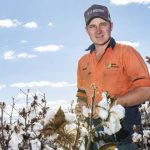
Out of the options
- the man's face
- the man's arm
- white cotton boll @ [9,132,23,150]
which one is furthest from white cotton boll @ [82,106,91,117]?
white cotton boll @ [9,132,23,150]

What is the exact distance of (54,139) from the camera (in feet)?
3.89

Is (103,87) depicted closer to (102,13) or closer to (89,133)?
(102,13)

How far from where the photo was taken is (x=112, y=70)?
126 inches

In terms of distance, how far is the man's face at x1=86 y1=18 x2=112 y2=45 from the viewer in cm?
335

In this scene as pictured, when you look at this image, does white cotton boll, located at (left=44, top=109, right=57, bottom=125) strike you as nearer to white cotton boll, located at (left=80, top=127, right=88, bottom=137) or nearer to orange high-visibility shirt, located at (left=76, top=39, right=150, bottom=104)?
white cotton boll, located at (left=80, top=127, right=88, bottom=137)

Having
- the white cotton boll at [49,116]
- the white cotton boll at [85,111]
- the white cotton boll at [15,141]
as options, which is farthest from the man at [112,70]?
the white cotton boll at [15,141]

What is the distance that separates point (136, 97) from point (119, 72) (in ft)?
1.55

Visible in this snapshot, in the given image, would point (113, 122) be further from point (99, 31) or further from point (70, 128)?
point (99, 31)

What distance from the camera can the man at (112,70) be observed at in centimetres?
291

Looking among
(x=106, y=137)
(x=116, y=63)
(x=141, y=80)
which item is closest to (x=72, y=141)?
(x=106, y=137)

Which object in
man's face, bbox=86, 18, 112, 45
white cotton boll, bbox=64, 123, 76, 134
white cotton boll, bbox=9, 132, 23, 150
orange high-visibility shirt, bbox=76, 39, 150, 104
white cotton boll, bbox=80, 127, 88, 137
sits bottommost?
white cotton boll, bbox=9, 132, 23, 150

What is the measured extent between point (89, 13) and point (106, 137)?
7.44 ft

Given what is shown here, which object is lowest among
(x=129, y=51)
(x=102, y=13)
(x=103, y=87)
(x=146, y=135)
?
(x=146, y=135)

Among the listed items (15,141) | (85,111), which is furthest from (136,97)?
(15,141)
